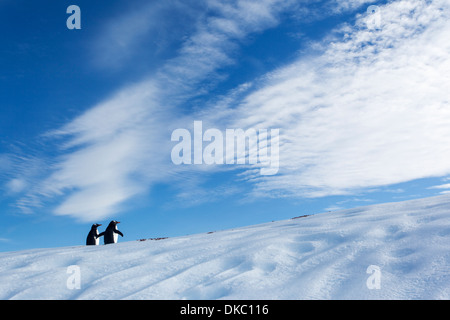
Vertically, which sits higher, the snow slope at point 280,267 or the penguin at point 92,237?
the snow slope at point 280,267

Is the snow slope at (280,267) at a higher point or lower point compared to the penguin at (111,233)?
higher

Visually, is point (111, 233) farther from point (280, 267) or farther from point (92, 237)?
point (280, 267)

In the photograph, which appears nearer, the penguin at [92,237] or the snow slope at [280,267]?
the snow slope at [280,267]

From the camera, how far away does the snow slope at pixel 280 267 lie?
5.01 meters

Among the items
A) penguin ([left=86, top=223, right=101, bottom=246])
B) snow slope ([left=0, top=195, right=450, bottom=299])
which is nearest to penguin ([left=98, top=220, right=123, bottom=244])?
penguin ([left=86, top=223, right=101, bottom=246])

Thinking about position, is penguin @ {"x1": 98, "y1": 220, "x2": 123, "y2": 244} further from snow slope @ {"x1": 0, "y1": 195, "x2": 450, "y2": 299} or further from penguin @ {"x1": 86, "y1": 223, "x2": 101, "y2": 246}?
snow slope @ {"x1": 0, "y1": 195, "x2": 450, "y2": 299}

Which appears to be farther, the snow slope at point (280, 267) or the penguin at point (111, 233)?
the penguin at point (111, 233)

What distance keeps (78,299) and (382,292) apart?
4.55 metres

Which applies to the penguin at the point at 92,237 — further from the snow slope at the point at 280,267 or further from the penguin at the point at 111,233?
the snow slope at the point at 280,267

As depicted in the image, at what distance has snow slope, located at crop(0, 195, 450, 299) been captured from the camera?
5012 millimetres

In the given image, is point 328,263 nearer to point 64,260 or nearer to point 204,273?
point 204,273

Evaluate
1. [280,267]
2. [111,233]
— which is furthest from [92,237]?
[280,267]

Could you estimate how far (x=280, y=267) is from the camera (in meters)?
6.01

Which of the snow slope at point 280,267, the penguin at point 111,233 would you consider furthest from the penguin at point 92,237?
the snow slope at point 280,267
